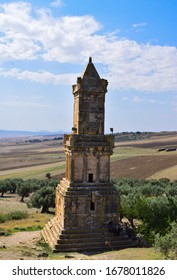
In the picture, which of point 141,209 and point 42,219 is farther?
point 42,219

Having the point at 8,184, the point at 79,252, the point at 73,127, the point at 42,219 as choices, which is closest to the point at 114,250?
the point at 79,252

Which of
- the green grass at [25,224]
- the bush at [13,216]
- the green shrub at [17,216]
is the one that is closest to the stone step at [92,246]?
the green grass at [25,224]

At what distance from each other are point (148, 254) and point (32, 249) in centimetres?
816

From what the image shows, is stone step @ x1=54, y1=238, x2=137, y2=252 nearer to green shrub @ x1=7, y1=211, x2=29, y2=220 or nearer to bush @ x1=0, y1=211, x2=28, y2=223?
bush @ x1=0, y1=211, x2=28, y2=223

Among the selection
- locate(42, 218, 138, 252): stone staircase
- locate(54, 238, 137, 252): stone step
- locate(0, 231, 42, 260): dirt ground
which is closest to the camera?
locate(0, 231, 42, 260): dirt ground

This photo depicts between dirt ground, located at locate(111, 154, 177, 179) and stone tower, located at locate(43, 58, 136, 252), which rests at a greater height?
stone tower, located at locate(43, 58, 136, 252)

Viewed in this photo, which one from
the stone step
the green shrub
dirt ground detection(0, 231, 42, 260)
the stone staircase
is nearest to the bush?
the green shrub

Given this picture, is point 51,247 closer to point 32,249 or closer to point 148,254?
point 32,249

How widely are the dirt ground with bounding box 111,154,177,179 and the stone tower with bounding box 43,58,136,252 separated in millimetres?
47890

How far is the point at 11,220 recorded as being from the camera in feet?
126

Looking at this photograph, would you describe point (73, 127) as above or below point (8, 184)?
above

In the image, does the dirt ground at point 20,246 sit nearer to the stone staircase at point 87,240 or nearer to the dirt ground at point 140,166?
the stone staircase at point 87,240

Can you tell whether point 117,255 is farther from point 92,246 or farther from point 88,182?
point 88,182

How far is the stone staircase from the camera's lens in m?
24.3
